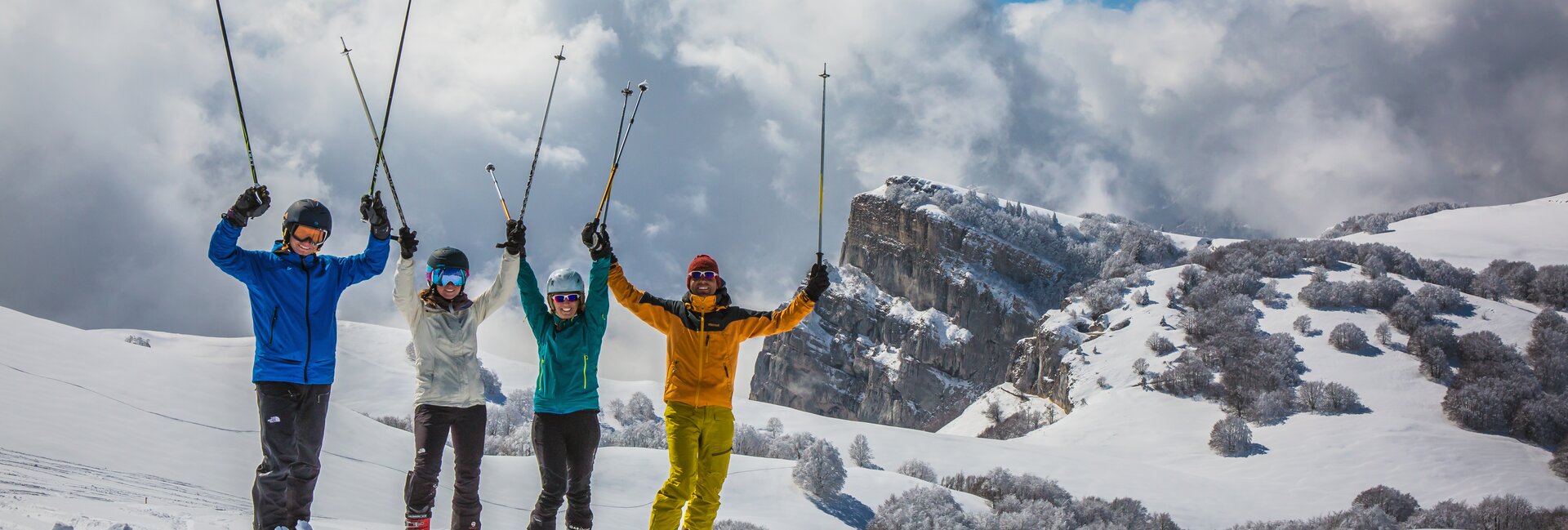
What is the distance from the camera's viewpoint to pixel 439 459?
6918mm

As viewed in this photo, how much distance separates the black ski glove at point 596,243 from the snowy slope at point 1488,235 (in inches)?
2767

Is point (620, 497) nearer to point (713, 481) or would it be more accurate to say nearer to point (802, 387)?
point (713, 481)

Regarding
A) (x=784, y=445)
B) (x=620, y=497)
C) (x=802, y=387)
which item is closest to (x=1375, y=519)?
(x=784, y=445)

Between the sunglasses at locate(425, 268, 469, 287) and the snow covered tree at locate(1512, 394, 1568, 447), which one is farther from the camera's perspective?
the snow covered tree at locate(1512, 394, 1568, 447)

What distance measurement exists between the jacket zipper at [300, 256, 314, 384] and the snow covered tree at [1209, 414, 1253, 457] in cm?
3835

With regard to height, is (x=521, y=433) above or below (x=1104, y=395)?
below

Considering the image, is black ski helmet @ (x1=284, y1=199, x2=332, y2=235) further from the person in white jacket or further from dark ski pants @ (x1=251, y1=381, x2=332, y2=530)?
dark ski pants @ (x1=251, y1=381, x2=332, y2=530)

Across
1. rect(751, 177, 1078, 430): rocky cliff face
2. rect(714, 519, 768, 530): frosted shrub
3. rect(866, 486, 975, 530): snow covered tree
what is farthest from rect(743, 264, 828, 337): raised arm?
rect(751, 177, 1078, 430): rocky cliff face

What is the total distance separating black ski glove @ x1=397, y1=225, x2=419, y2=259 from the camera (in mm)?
6693

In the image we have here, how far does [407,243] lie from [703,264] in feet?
7.38

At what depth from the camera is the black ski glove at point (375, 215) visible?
21.4ft

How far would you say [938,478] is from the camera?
32.7 metres

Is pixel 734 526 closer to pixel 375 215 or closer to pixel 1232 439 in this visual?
pixel 375 215

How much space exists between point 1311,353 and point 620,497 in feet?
123
